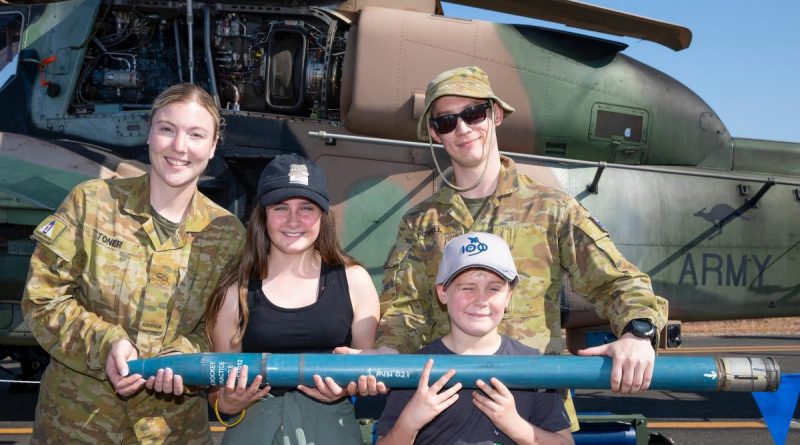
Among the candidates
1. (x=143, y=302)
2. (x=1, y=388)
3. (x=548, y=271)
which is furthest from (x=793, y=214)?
(x=1, y=388)

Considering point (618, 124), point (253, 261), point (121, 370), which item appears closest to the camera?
point (121, 370)

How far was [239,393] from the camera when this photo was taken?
2.78m

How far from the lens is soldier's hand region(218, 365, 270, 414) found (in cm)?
270

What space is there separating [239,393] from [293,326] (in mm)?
336

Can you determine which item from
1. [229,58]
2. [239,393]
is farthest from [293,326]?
[229,58]

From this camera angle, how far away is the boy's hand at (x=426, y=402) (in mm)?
2570

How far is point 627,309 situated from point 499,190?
0.76 metres

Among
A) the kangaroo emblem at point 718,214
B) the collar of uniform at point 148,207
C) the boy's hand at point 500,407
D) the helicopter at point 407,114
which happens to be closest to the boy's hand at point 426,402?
the boy's hand at point 500,407

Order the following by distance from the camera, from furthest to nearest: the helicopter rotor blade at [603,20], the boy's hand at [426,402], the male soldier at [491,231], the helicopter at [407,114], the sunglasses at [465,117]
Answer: the helicopter rotor blade at [603,20], the helicopter at [407,114], the sunglasses at [465,117], the male soldier at [491,231], the boy's hand at [426,402]

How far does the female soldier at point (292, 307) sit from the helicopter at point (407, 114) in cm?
312

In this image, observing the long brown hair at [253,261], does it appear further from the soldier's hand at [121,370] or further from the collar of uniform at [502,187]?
the collar of uniform at [502,187]

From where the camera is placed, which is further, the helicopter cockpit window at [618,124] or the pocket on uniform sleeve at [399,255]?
the helicopter cockpit window at [618,124]

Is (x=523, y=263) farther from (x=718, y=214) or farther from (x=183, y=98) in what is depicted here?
(x=718, y=214)

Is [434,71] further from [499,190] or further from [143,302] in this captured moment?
[143,302]
